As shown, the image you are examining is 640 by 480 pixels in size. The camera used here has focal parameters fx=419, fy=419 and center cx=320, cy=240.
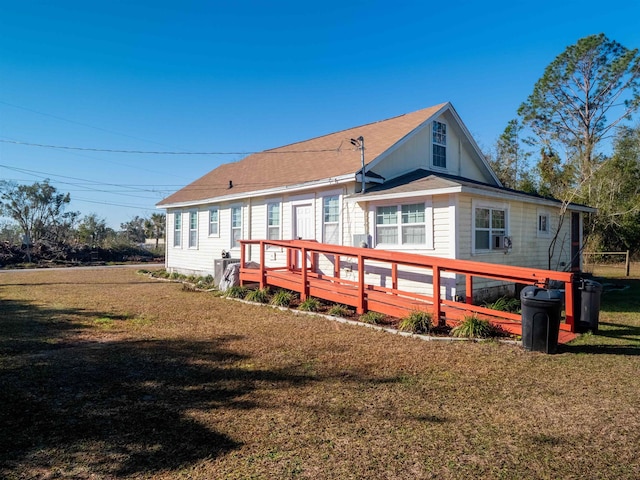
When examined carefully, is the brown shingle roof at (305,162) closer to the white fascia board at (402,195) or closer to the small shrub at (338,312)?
the white fascia board at (402,195)

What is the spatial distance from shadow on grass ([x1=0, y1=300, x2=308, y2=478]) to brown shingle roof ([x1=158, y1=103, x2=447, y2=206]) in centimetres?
709

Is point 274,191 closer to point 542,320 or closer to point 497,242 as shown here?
point 497,242

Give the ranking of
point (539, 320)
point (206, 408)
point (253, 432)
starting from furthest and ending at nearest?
point (539, 320) → point (206, 408) → point (253, 432)

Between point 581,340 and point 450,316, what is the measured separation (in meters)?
2.12

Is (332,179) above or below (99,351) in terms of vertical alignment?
above

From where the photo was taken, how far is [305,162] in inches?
597

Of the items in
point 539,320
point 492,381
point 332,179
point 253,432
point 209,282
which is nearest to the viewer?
point 253,432

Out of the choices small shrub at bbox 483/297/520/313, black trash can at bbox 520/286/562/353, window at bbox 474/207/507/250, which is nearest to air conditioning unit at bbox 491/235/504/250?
window at bbox 474/207/507/250

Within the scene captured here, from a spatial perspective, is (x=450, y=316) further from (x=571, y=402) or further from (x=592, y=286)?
(x=571, y=402)

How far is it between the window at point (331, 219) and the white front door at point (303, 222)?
0.57 meters

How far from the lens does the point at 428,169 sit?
1352cm

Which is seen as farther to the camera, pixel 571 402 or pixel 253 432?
pixel 571 402

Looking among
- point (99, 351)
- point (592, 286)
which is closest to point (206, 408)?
point (99, 351)

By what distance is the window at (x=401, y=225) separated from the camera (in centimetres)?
1023
